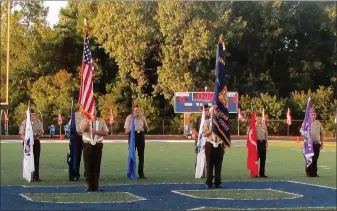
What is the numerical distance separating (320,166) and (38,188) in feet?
34.5

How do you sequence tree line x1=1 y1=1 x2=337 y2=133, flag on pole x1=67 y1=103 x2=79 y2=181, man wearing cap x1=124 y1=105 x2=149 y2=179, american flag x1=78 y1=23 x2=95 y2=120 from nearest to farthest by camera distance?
american flag x1=78 y1=23 x2=95 y2=120
flag on pole x1=67 y1=103 x2=79 y2=181
man wearing cap x1=124 y1=105 x2=149 y2=179
tree line x1=1 y1=1 x2=337 y2=133

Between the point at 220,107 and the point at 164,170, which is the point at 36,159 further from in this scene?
the point at 220,107

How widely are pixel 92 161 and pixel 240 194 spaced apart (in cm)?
293

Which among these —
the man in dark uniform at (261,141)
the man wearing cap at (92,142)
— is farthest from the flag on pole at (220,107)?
the man in dark uniform at (261,141)

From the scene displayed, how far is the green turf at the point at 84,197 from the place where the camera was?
11.6 metres

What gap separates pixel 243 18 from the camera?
5384 centimetres

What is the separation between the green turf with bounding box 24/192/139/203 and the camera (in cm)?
1162

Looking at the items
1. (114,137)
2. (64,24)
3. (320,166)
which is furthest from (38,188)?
(64,24)

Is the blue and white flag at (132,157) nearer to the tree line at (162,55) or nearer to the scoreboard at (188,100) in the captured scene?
the tree line at (162,55)

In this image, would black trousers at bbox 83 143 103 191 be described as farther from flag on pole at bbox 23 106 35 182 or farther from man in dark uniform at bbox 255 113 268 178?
man in dark uniform at bbox 255 113 268 178

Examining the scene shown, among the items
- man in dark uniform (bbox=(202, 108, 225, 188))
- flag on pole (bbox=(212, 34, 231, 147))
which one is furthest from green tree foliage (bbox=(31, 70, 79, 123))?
man in dark uniform (bbox=(202, 108, 225, 188))

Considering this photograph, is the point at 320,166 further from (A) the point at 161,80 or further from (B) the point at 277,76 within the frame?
(B) the point at 277,76

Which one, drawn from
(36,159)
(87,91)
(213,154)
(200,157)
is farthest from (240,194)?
(36,159)

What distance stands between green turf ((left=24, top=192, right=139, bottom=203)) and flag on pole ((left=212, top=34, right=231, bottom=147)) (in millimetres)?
2400
